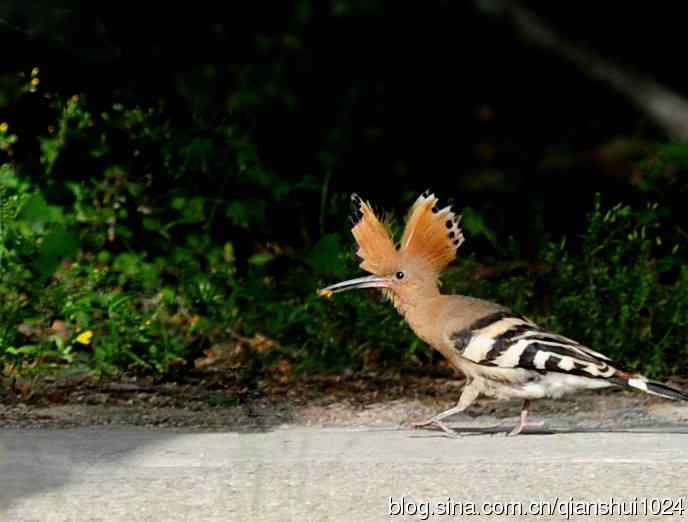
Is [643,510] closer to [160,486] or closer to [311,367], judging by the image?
[160,486]

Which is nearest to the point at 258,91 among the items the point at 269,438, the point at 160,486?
the point at 269,438

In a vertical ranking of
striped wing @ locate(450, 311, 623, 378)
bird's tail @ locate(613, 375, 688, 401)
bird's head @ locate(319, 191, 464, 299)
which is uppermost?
bird's head @ locate(319, 191, 464, 299)

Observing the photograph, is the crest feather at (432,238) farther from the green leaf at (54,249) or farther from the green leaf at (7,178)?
the green leaf at (7,178)

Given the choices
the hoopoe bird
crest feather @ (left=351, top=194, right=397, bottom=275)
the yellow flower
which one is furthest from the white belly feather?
the yellow flower

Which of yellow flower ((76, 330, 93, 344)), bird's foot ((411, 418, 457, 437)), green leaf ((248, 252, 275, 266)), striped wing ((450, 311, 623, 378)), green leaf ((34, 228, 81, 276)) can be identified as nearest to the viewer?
striped wing ((450, 311, 623, 378))

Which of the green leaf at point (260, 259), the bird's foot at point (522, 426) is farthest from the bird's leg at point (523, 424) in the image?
the green leaf at point (260, 259)

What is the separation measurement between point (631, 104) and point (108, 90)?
504cm

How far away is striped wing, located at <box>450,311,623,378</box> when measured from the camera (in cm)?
571

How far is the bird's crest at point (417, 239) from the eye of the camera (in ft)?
20.1

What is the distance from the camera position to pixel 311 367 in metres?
7.43

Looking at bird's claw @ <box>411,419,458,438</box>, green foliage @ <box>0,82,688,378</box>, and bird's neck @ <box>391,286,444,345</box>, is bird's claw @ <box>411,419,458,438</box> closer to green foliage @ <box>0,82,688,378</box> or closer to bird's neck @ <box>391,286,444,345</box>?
bird's neck @ <box>391,286,444,345</box>

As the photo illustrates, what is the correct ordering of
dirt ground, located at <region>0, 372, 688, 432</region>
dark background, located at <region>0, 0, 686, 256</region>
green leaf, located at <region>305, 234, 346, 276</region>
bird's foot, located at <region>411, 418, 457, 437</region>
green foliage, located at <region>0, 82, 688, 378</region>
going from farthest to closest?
dark background, located at <region>0, 0, 686, 256</region>
green leaf, located at <region>305, 234, 346, 276</region>
green foliage, located at <region>0, 82, 688, 378</region>
dirt ground, located at <region>0, 372, 688, 432</region>
bird's foot, located at <region>411, 418, 457, 437</region>

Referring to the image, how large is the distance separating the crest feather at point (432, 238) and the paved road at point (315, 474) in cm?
69

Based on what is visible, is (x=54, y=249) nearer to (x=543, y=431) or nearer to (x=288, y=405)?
(x=288, y=405)
